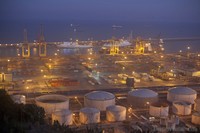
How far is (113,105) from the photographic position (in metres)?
7.89

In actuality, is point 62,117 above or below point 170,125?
above

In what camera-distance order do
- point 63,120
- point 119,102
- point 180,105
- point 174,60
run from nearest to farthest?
point 63,120 < point 180,105 < point 119,102 < point 174,60

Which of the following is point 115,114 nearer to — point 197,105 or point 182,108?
point 182,108

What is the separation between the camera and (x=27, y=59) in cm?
1603

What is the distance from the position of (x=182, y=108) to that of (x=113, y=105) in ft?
5.46

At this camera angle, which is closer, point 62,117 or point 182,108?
point 62,117

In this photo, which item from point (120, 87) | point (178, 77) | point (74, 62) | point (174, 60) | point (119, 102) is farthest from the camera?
point (174, 60)

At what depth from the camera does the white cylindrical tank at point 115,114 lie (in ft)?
24.3

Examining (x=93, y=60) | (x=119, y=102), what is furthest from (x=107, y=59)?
(x=119, y=102)

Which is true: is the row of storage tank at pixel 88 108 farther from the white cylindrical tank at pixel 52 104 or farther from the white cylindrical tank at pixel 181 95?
the white cylindrical tank at pixel 181 95

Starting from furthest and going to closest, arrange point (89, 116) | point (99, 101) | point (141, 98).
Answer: point (141, 98), point (99, 101), point (89, 116)

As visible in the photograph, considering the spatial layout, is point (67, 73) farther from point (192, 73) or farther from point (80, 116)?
point (80, 116)

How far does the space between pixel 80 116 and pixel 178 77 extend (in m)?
5.74

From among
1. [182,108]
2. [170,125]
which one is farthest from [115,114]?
[182,108]
